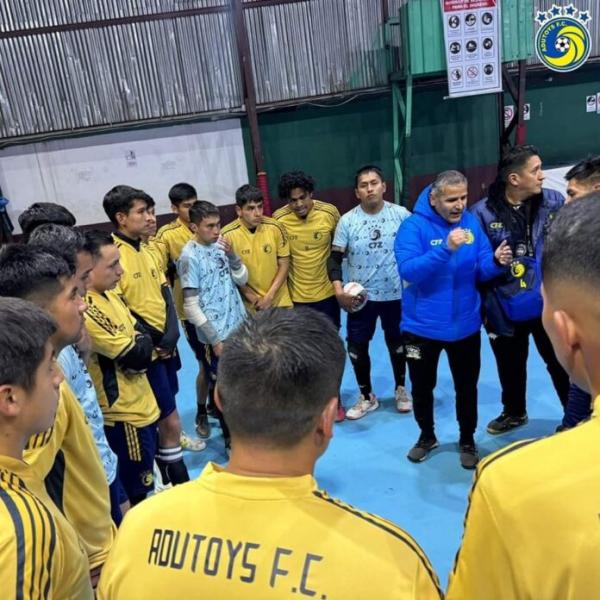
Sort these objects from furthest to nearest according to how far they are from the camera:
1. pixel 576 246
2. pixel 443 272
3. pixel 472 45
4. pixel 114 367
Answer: pixel 472 45 → pixel 443 272 → pixel 114 367 → pixel 576 246

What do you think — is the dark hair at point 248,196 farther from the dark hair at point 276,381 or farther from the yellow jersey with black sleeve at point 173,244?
the dark hair at point 276,381

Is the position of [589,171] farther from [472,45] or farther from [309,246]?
[472,45]

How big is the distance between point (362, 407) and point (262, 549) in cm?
326

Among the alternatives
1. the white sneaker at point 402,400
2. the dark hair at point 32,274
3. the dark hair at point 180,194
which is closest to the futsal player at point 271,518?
the dark hair at point 32,274

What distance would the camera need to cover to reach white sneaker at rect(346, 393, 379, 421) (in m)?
4.04

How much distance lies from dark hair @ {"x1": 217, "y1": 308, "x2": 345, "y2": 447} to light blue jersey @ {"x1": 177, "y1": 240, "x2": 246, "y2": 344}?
2.43 m

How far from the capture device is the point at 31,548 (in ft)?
3.42

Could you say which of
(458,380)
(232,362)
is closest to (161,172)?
(458,380)

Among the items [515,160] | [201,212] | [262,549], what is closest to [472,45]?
[515,160]

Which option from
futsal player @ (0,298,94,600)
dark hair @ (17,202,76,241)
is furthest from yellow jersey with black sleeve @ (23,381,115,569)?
dark hair @ (17,202,76,241)

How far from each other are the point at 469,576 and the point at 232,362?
0.54 meters

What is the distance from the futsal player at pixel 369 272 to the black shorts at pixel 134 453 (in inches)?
68.3

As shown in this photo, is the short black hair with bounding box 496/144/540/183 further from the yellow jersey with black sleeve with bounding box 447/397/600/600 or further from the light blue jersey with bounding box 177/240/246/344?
the yellow jersey with black sleeve with bounding box 447/397/600/600

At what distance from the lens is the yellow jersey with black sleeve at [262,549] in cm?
88
